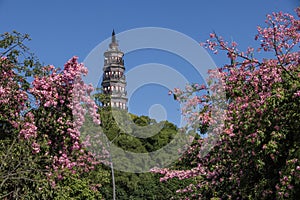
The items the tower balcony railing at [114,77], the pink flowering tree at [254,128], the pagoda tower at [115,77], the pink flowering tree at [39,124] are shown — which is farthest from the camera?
the tower balcony railing at [114,77]

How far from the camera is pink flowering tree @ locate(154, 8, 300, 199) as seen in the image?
→ 6.33 metres

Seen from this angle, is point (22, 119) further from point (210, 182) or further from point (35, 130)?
point (210, 182)

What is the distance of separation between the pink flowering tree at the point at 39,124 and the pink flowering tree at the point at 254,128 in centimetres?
218

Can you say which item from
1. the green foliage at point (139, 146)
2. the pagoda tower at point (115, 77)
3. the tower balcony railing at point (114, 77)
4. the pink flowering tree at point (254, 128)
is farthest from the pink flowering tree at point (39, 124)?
the tower balcony railing at point (114, 77)

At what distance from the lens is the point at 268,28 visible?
9438 millimetres

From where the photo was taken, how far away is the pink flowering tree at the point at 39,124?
8820mm

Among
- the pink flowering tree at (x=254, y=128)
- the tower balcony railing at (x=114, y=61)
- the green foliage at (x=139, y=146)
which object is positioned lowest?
the pink flowering tree at (x=254, y=128)

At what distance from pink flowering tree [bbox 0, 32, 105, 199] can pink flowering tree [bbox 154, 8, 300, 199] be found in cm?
218

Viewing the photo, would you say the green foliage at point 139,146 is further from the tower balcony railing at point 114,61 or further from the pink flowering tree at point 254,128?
the tower balcony railing at point 114,61

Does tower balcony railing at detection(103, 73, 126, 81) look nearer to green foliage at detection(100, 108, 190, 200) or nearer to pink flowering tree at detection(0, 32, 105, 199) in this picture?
green foliage at detection(100, 108, 190, 200)

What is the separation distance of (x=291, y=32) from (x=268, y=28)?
1.51 feet

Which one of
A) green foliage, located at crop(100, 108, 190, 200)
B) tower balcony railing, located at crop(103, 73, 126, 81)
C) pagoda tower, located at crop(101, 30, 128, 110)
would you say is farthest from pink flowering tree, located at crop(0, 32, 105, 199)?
tower balcony railing, located at crop(103, 73, 126, 81)

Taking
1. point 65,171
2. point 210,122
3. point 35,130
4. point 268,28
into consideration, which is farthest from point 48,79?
point 268,28

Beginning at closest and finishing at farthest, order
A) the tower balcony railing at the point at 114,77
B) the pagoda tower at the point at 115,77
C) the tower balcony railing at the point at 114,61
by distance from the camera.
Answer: the pagoda tower at the point at 115,77
the tower balcony railing at the point at 114,77
the tower balcony railing at the point at 114,61
